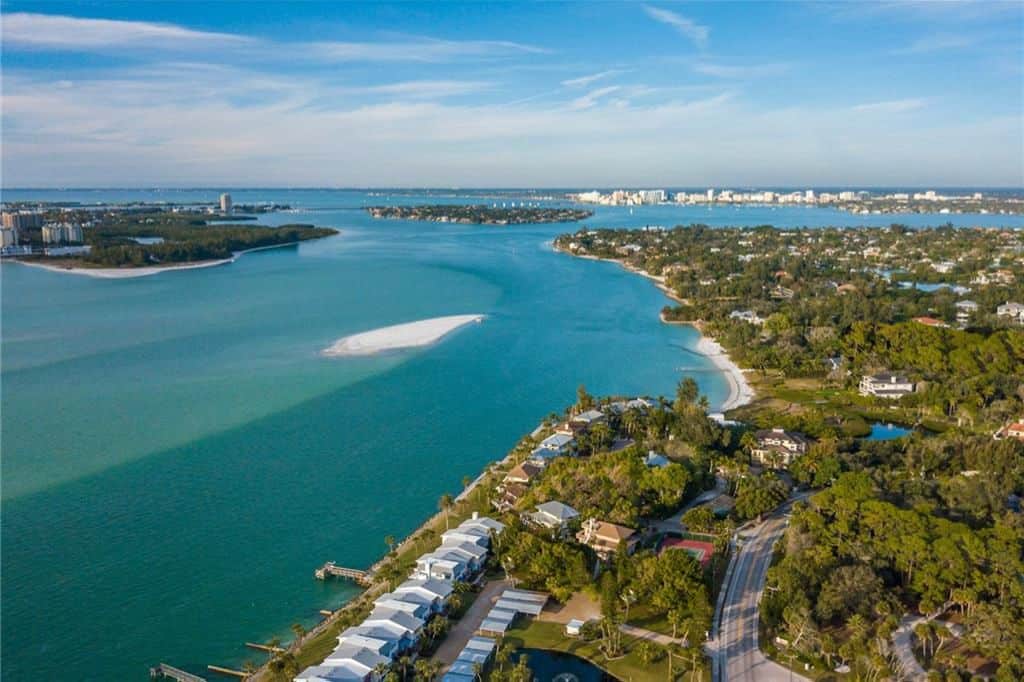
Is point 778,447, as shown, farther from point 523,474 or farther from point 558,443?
point 523,474

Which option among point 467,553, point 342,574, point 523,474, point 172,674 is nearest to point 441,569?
point 467,553

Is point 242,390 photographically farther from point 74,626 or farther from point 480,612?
point 480,612

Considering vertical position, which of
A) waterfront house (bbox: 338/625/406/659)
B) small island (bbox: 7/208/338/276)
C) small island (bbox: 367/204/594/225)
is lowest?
waterfront house (bbox: 338/625/406/659)

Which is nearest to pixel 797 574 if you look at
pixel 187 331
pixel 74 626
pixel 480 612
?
pixel 480 612

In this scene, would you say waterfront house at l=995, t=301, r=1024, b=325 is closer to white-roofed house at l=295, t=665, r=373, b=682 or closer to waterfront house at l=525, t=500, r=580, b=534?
waterfront house at l=525, t=500, r=580, b=534

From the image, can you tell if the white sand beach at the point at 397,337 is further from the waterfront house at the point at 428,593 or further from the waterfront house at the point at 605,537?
the waterfront house at the point at 428,593

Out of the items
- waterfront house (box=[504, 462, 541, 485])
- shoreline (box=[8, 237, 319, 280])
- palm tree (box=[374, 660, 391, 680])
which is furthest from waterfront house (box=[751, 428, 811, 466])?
shoreline (box=[8, 237, 319, 280])
